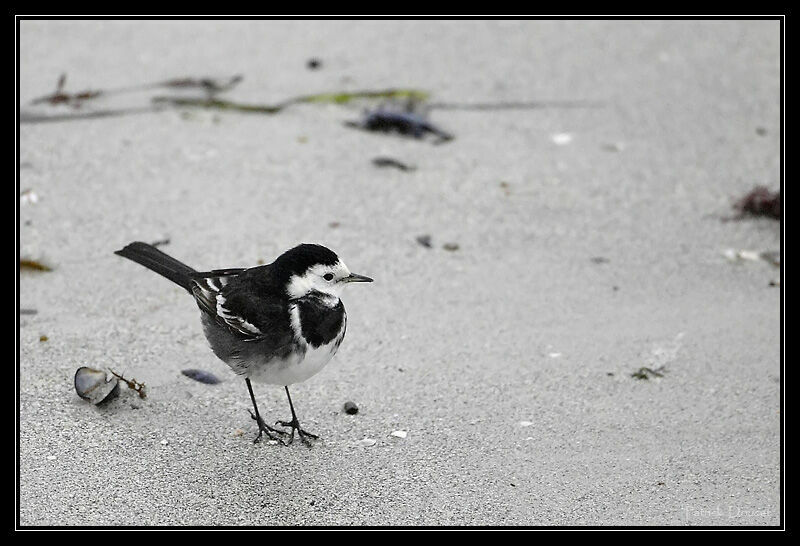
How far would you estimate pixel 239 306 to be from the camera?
5105 millimetres

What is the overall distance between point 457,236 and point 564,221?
827mm

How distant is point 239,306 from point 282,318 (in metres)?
0.25

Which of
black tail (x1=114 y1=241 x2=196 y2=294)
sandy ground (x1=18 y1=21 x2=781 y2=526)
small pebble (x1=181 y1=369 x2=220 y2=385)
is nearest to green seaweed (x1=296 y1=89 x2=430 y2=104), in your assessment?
sandy ground (x1=18 y1=21 x2=781 y2=526)

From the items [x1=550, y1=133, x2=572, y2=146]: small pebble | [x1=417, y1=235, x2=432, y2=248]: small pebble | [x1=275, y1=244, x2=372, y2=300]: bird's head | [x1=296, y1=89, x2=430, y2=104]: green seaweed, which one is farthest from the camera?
[x1=296, y1=89, x2=430, y2=104]: green seaweed

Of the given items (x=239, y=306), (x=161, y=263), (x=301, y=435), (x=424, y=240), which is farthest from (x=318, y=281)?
(x=424, y=240)

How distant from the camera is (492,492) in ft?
15.5

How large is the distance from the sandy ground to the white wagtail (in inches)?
16.6

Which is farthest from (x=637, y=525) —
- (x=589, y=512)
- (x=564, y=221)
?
(x=564, y=221)

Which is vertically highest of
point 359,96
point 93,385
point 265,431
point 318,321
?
point 359,96

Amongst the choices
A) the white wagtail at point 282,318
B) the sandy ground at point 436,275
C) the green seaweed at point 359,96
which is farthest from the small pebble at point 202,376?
the green seaweed at point 359,96

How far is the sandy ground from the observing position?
4.80 metres

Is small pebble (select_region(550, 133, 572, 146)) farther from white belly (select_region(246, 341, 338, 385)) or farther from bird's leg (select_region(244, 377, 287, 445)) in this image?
bird's leg (select_region(244, 377, 287, 445))

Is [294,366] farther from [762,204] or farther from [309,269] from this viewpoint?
[762,204]
